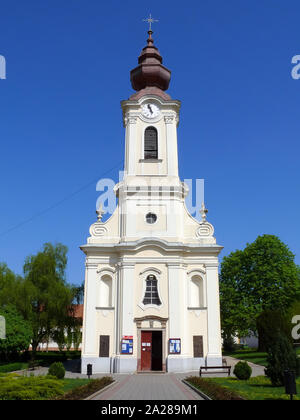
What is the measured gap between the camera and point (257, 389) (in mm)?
16516

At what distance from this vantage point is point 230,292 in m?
40.0

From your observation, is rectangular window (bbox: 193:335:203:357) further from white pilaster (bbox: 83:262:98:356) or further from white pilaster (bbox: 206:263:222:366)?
white pilaster (bbox: 83:262:98:356)

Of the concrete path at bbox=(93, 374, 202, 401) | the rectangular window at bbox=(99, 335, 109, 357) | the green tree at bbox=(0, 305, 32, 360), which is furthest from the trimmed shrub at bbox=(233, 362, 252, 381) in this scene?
the green tree at bbox=(0, 305, 32, 360)

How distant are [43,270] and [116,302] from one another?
32.2 ft

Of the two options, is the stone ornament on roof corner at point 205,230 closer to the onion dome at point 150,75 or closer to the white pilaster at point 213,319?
the white pilaster at point 213,319

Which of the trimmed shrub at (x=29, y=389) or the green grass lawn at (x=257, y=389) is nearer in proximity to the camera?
the trimmed shrub at (x=29, y=389)

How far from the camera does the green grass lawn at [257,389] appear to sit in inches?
550

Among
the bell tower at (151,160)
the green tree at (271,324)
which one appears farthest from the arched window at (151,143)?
the green tree at (271,324)

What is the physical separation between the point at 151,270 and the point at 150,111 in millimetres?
12785

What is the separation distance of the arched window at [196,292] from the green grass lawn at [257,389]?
778cm

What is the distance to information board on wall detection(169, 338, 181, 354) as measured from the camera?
83.0ft

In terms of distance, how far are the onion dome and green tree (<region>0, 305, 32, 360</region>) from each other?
756 inches
